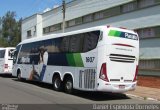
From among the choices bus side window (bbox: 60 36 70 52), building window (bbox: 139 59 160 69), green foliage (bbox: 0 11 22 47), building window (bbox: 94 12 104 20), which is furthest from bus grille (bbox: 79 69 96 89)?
green foliage (bbox: 0 11 22 47)

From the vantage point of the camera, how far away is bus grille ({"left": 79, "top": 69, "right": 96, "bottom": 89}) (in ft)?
53.0

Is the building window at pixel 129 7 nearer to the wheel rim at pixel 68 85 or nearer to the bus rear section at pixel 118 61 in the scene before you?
the bus rear section at pixel 118 61

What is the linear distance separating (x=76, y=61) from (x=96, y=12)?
43.8ft

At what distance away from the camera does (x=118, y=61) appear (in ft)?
52.9

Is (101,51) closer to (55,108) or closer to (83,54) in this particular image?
(83,54)

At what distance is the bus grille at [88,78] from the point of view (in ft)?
53.0

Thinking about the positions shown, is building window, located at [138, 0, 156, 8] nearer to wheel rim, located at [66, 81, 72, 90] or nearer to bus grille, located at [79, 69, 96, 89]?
wheel rim, located at [66, 81, 72, 90]

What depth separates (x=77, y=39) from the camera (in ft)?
58.4

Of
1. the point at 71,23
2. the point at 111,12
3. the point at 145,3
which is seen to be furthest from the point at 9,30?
the point at 145,3

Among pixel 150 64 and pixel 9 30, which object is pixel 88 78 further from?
pixel 9 30

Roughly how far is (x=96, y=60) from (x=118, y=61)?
0.95 metres

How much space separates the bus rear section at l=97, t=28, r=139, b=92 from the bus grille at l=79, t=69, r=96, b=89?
0.46m

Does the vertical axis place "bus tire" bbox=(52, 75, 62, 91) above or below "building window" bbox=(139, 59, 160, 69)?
below

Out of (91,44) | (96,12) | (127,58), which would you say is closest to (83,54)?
(91,44)
